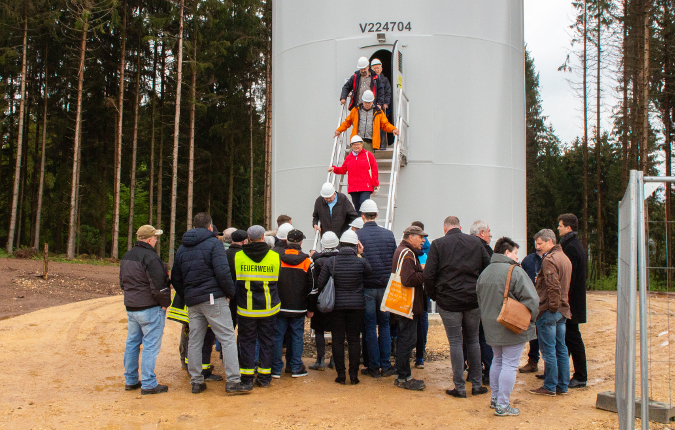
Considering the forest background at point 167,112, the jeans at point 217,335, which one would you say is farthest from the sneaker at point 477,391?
the forest background at point 167,112

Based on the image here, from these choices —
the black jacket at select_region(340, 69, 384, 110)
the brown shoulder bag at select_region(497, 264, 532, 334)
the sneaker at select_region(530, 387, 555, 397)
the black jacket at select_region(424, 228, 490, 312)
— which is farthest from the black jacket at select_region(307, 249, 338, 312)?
the black jacket at select_region(340, 69, 384, 110)

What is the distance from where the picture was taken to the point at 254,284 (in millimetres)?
6086

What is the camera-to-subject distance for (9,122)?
2986 centimetres

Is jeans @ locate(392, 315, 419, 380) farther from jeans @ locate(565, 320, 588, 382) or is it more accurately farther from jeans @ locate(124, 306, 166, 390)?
jeans @ locate(124, 306, 166, 390)

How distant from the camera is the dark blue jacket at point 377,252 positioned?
6.54m

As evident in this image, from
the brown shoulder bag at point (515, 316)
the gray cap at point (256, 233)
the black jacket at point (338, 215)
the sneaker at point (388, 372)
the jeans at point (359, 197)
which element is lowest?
the sneaker at point (388, 372)

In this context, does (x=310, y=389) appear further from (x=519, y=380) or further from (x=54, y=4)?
(x=54, y=4)

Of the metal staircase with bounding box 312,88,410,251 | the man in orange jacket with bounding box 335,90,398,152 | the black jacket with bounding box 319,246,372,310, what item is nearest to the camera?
the black jacket with bounding box 319,246,372,310

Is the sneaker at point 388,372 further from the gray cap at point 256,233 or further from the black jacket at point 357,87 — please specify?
the black jacket at point 357,87

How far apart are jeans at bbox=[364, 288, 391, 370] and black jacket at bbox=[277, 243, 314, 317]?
0.71 m

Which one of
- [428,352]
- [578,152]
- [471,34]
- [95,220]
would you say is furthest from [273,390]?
[578,152]

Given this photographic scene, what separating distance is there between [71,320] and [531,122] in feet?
126

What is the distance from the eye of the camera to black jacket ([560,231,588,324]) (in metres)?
6.02

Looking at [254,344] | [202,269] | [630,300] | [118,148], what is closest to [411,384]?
[254,344]
